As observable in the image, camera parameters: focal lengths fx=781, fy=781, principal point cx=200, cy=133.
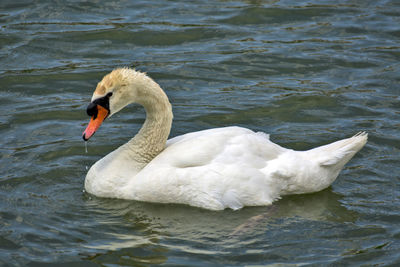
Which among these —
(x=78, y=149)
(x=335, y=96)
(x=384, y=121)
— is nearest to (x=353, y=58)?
(x=335, y=96)

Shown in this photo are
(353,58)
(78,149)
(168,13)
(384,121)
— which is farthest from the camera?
(168,13)

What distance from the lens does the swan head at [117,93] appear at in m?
8.55

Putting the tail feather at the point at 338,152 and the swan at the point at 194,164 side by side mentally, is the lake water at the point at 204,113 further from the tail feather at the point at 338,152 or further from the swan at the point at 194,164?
the tail feather at the point at 338,152

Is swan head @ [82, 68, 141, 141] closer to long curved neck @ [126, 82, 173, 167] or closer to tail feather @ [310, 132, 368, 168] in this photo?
long curved neck @ [126, 82, 173, 167]

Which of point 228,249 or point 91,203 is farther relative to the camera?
point 91,203

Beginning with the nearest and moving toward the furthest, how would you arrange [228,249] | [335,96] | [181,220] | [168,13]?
[228,249], [181,220], [335,96], [168,13]

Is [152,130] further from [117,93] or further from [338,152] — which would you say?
[338,152]

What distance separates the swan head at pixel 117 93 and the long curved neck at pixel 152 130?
1.3 inches

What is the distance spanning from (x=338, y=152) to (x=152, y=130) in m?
2.14

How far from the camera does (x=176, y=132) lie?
1074 cm

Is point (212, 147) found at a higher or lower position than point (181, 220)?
higher

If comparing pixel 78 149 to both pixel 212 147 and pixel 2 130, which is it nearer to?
pixel 2 130

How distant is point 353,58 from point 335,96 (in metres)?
1.62

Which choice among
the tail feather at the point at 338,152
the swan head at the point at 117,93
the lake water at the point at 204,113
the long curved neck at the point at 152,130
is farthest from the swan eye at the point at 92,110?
the tail feather at the point at 338,152
